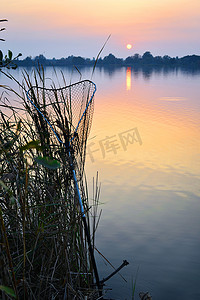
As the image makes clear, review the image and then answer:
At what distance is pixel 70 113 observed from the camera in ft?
9.66

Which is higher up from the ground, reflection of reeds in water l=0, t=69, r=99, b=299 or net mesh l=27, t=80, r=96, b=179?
net mesh l=27, t=80, r=96, b=179

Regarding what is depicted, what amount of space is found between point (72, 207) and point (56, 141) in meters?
0.58

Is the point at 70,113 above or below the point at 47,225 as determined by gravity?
above

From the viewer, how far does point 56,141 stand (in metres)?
2.93

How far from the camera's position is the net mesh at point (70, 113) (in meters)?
2.79

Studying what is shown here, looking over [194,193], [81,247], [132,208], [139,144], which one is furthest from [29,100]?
[139,144]

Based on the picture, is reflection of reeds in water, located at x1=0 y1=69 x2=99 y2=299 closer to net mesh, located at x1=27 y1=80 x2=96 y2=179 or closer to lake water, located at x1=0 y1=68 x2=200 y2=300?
net mesh, located at x1=27 y1=80 x2=96 y2=179

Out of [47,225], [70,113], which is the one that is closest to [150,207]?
[70,113]

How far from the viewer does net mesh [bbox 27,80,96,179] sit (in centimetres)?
279

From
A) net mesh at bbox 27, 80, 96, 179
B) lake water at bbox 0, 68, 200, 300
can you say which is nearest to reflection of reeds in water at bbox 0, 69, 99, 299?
net mesh at bbox 27, 80, 96, 179

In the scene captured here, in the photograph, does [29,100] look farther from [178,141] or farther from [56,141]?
[178,141]

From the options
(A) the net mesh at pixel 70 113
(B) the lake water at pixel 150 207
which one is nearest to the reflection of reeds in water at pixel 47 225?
(A) the net mesh at pixel 70 113

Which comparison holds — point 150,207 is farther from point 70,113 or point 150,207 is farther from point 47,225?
point 47,225

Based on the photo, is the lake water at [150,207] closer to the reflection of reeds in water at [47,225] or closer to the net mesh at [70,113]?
the net mesh at [70,113]
